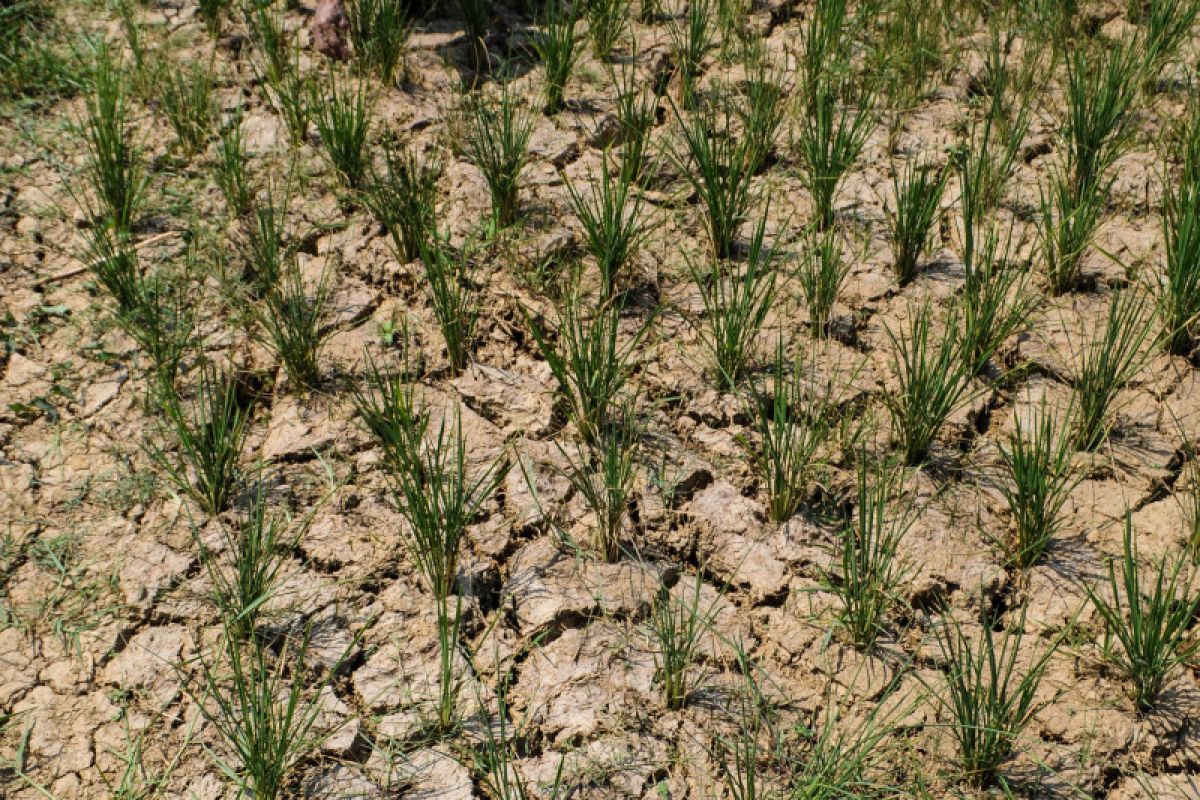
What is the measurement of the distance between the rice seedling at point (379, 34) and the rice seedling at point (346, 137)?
0.30m

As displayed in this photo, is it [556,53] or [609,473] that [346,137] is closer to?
[556,53]

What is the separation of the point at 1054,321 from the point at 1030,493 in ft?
2.43

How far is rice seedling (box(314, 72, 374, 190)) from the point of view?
10.3 feet

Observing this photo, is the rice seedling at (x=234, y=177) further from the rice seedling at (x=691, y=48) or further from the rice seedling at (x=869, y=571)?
the rice seedling at (x=869, y=571)

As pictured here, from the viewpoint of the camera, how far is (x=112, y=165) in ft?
10.2

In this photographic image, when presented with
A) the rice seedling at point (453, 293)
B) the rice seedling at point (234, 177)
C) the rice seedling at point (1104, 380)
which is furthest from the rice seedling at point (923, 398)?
the rice seedling at point (234, 177)

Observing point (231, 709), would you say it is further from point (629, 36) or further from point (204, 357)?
point (629, 36)

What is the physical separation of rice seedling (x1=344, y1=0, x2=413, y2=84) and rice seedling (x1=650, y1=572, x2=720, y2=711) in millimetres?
1982

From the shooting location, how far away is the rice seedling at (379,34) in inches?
138

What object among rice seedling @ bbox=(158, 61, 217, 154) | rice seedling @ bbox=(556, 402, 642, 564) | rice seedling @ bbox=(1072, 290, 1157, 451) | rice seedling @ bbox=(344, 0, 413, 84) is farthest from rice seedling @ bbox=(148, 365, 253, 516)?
rice seedling @ bbox=(1072, 290, 1157, 451)

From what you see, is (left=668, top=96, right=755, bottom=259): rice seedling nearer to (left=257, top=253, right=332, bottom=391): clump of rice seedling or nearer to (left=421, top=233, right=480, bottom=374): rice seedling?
(left=421, top=233, right=480, bottom=374): rice seedling

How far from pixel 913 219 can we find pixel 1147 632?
125cm

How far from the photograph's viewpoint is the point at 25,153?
11.1ft

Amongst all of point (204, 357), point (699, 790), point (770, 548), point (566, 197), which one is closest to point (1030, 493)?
point (770, 548)
